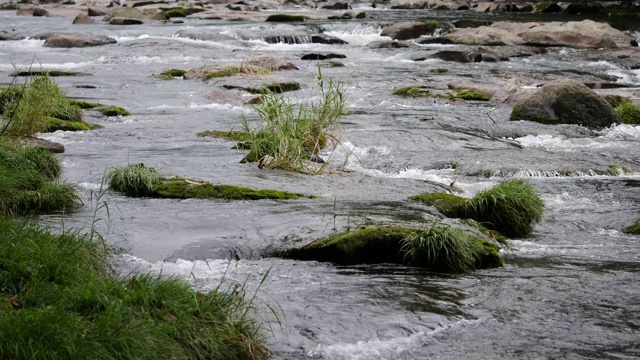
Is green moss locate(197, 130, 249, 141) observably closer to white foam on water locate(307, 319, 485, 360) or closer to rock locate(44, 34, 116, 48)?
white foam on water locate(307, 319, 485, 360)

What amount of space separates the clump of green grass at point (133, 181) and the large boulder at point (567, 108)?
8.37 m

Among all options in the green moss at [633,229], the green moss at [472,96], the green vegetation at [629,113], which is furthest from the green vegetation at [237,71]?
the green moss at [633,229]

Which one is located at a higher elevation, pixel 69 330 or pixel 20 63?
pixel 69 330

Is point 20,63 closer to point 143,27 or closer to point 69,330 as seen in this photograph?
point 143,27

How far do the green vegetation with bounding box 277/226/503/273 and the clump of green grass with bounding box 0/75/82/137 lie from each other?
5139 millimetres

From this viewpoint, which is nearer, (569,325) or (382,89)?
(569,325)

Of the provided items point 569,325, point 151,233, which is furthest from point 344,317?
point 151,233

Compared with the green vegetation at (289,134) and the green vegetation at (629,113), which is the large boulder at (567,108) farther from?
the green vegetation at (289,134)

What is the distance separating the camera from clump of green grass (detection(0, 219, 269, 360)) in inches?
193

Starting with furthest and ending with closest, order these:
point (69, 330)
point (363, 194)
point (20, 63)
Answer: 1. point (20, 63)
2. point (363, 194)
3. point (69, 330)

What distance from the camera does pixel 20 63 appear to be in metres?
24.0

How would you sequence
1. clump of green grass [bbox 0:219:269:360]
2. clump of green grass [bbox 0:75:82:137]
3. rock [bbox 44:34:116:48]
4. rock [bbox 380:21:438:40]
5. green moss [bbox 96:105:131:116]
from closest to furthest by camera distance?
clump of green grass [bbox 0:219:269:360] → clump of green grass [bbox 0:75:82:137] → green moss [bbox 96:105:131:116] → rock [bbox 44:34:116:48] → rock [bbox 380:21:438:40]

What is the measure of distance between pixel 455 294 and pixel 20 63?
64.2 ft

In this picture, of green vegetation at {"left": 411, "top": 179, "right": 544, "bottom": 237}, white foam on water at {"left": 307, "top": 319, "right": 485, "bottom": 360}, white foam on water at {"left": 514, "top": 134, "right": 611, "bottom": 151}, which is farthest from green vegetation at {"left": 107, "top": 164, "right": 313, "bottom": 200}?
white foam on water at {"left": 514, "top": 134, "right": 611, "bottom": 151}
